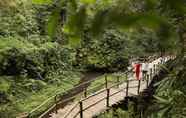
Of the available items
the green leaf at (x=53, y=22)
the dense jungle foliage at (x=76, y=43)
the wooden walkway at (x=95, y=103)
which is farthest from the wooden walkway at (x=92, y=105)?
the green leaf at (x=53, y=22)

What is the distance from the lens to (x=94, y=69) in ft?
84.0

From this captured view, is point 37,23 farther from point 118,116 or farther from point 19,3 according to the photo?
point 118,116

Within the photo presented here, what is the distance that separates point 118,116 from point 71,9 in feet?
33.1

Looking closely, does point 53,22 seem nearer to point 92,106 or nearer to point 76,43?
point 76,43

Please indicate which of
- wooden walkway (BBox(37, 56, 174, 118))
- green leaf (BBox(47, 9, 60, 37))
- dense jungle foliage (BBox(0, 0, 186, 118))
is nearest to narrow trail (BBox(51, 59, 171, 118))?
wooden walkway (BBox(37, 56, 174, 118))

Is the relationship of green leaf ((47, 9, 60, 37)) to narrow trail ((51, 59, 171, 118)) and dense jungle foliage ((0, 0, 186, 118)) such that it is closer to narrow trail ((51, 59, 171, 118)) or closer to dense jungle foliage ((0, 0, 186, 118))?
dense jungle foliage ((0, 0, 186, 118))

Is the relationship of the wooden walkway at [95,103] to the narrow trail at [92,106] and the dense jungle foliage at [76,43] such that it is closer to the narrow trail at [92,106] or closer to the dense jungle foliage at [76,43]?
the narrow trail at [92,106]

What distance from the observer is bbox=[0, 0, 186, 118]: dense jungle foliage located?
1.72 metres

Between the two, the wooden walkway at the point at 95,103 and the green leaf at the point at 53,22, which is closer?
the green leaf at the point at 53,22

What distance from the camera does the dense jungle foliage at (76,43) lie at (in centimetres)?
172

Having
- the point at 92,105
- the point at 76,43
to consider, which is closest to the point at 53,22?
the point at 76,43

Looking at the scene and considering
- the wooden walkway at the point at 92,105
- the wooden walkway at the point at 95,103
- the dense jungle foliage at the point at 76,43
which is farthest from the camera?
the wooden walkway at the point at 92,105

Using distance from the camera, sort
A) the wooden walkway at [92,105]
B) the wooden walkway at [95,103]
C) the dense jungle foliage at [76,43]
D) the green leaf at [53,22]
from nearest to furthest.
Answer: the dense jungle foliage at [76,43] → the green leaf at [53,22] → the wooden walkway at [95,103] → the wooden walkway at [92,105]

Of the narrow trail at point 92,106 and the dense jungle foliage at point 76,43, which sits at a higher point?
the dense jungle foliage at point 76,43
